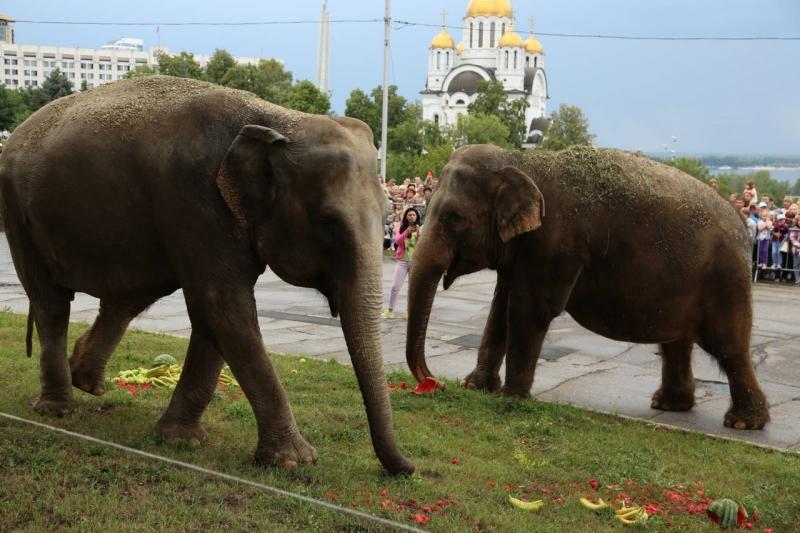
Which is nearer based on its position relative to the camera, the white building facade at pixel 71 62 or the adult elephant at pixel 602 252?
the adult elephant at pixel 602 252

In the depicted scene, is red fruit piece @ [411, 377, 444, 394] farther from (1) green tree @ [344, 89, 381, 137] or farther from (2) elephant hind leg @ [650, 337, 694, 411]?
(1) green tree @ [344, 89, 381, 137]

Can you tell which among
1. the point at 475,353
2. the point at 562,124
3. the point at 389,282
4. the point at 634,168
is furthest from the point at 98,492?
the point at 562,124

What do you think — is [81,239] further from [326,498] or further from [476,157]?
[476,157]

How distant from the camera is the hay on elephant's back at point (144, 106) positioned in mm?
5457

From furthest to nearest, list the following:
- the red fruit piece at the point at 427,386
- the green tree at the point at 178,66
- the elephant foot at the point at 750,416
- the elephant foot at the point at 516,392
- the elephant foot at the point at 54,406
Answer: the green tree at the point at 178,66 < the elephant foot at the point at 516,392 < the red fruit piece at the point at 427,386 < the elephant foot at the point at 750,416 < the elephant foot at the point at 54,406

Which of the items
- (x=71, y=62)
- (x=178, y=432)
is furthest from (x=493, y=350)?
(x=71, y=62)

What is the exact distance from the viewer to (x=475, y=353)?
35.1 ft

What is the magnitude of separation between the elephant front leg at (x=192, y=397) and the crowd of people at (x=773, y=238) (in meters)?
16.2

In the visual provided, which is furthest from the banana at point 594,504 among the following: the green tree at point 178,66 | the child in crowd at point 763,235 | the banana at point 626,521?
the green tree at point 178,66

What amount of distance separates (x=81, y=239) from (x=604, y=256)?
4.20m

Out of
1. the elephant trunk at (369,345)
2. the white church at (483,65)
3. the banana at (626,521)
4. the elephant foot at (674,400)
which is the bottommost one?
the elephant foot at (674,400)

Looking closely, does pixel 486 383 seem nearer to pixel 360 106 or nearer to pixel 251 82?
pixel 251 82

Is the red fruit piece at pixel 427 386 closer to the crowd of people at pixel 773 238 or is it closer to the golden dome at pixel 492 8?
the crowd of people at pixel 773 238

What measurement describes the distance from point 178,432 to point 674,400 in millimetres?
4528
